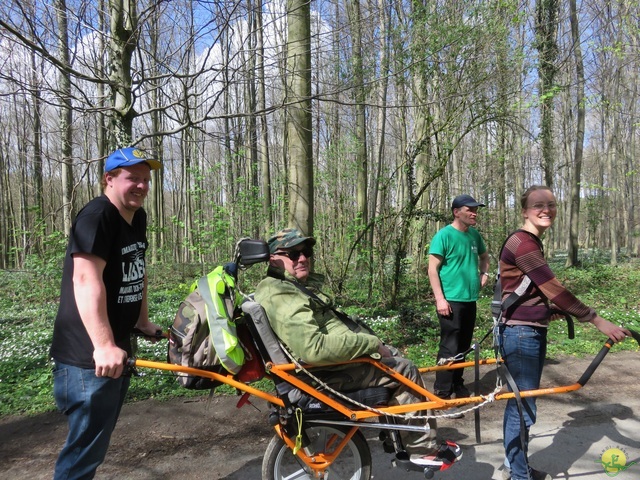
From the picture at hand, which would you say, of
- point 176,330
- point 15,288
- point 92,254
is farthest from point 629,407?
point 15,288

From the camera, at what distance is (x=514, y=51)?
7.45m

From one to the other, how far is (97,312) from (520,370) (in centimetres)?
260

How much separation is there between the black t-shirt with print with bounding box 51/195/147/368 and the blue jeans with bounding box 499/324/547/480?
7.84 feet

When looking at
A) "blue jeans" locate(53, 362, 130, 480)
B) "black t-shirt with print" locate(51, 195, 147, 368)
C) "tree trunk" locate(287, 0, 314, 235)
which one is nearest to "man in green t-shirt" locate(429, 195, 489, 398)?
"tree trunk" locate(287, 0, 314, 235)

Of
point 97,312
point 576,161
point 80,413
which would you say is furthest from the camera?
point 576,161

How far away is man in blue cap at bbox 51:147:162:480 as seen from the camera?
6.49 ft

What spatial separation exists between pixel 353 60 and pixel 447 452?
4213mm

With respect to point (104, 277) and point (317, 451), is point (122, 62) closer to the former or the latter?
point (104, 277)

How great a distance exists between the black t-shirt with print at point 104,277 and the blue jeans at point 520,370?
2.39 meters

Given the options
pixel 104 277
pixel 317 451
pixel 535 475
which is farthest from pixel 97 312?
pixel 535 475

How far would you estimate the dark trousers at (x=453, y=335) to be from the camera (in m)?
4.11

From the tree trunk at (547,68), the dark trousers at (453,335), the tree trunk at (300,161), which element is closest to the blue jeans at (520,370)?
the dark trousers at (453,335)

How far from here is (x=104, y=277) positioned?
7.07ft

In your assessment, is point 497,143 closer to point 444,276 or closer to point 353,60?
point 353,60
